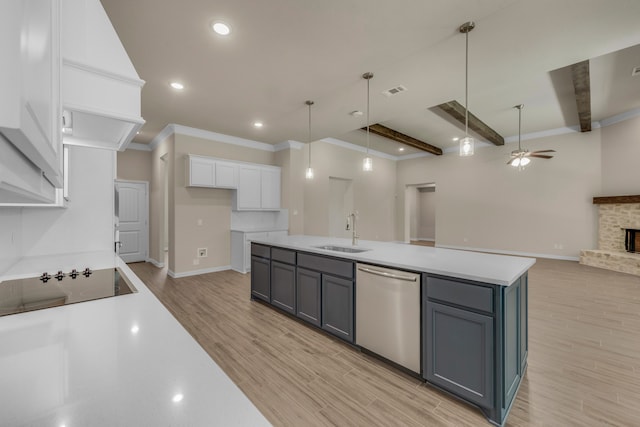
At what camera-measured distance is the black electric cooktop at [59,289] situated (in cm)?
123

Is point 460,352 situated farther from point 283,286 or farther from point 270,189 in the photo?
point 270,189

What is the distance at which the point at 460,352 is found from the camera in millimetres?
1771

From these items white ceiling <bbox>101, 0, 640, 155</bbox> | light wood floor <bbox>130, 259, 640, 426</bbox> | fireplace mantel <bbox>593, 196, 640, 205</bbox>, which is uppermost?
white ceiling <bbox>101, 0, 640, 155</bbox>

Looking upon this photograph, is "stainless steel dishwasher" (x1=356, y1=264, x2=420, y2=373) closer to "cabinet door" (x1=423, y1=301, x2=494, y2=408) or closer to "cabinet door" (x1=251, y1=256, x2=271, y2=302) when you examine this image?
"cabinet door" (x1=423, y1=301, x2=494, y2=408)

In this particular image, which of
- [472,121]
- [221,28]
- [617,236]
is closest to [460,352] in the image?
[221,28]

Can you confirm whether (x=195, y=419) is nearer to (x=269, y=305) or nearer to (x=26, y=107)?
(x=26, y=107)

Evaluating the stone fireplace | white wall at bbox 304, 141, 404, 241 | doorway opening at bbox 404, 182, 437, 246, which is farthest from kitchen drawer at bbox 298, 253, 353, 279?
doorway opening at bbox 404, 182, 437, 246

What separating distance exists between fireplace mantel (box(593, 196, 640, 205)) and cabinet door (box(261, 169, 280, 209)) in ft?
23.0

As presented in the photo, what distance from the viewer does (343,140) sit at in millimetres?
7383

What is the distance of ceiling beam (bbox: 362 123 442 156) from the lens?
6.13 metres

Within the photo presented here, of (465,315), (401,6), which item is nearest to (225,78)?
(401,6)

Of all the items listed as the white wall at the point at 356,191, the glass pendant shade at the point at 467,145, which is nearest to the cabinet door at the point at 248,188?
the white wall at the point at 356,191

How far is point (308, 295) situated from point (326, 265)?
0.46 metres

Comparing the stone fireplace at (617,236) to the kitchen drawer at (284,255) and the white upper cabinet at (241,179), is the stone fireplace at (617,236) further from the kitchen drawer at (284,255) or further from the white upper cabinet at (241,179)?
the white upper cabinet at (241,179)
